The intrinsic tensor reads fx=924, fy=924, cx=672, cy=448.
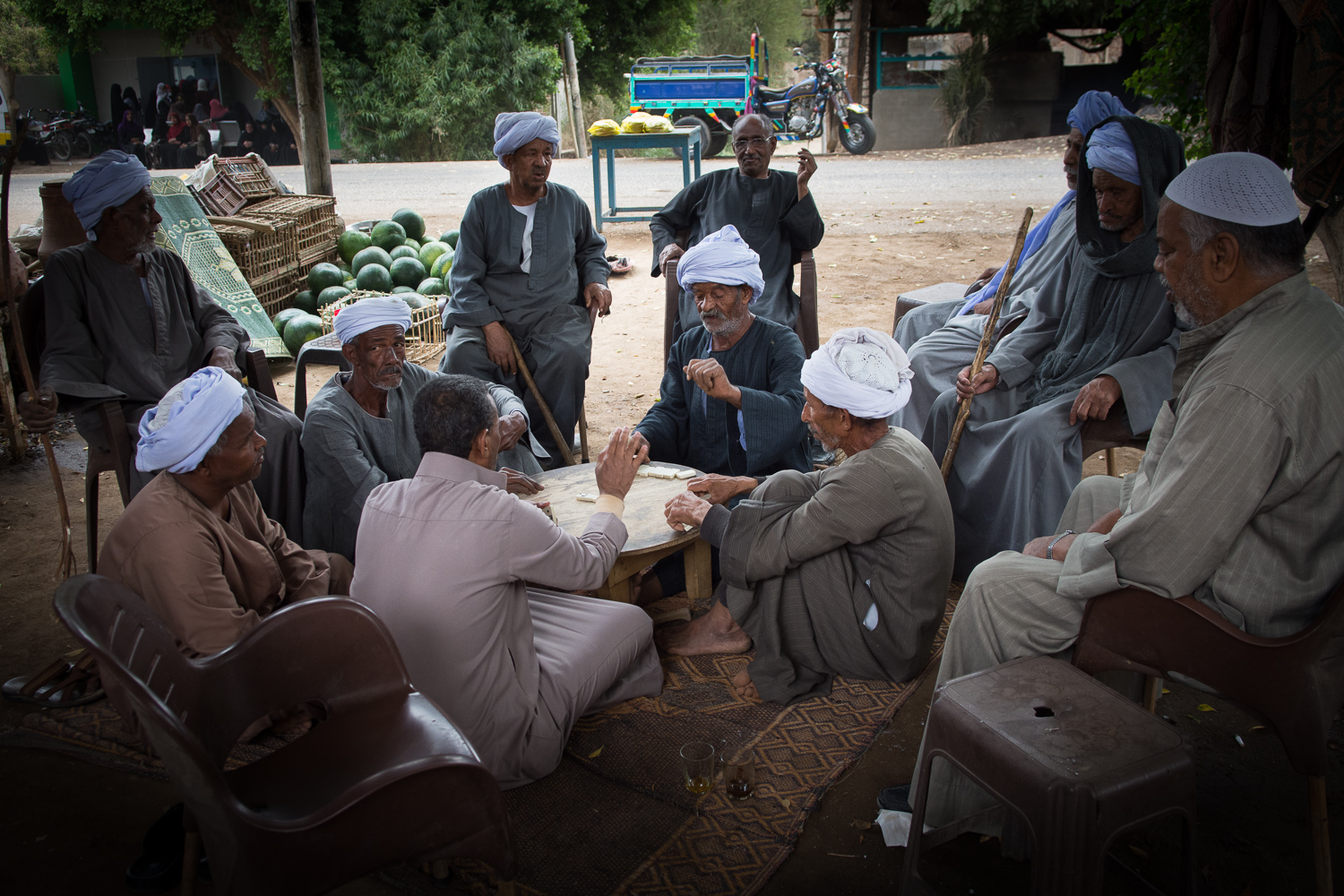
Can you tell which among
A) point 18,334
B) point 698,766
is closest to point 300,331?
point 18,334

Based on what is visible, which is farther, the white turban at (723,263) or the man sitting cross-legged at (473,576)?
the white turban at (723,263)

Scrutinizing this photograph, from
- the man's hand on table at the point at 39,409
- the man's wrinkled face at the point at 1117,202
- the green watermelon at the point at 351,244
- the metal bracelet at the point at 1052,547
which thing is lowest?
the metal bracelet at the point at 1052,547

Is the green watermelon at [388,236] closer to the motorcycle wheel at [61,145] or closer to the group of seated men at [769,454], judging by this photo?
the group of seated men at [769,454]

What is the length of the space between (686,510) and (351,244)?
257 inches

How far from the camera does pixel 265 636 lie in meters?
2.23

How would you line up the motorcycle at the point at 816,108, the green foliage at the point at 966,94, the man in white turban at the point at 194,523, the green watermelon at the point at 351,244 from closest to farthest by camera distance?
the man in white turban at the point at 194,523 → the green watermelon at the point at 351,244 → the green foliage at the point at 966,94 → the motorcycle at the point at 816,108

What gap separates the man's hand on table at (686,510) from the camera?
11.0ft

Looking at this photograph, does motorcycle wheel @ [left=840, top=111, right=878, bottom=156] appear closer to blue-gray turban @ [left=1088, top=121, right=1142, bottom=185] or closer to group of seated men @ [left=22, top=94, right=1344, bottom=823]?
group of seated men @ [left=22, top=94, right=1344, bottom=823]

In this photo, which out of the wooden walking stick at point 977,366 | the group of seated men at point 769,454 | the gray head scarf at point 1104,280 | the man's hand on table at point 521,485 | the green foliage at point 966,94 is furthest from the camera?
the green foliage at point 966,94

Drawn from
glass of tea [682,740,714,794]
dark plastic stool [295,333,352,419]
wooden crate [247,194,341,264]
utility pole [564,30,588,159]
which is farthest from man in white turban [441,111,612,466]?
utility pole [564,30,588,159]

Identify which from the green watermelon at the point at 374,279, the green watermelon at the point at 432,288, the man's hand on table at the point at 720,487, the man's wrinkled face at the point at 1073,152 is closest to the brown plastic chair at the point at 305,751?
the man's hand on table at the point at 720,487

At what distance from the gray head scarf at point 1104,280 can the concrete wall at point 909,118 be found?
1505cm

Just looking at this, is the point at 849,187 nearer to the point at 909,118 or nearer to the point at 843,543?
the point at 909,118

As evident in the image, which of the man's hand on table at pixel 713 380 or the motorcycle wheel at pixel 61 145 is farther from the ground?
the motorcycle wheel at pixel 61 145
